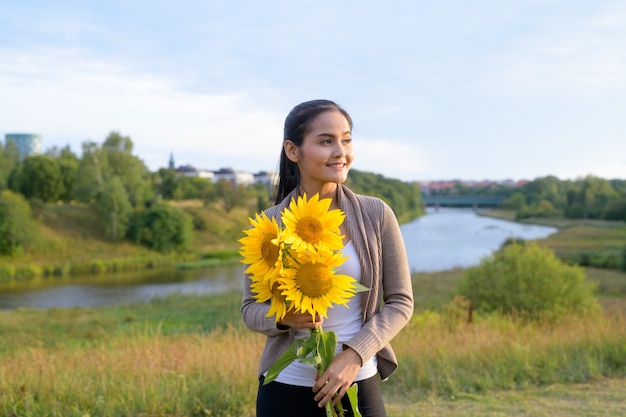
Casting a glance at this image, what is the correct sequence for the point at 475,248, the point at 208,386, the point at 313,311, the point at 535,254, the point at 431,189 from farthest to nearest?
the point at 431,189, the point at 475,248, the point at 535,254, the point at 208,386, the point at 313,311

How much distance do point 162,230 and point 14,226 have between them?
11.2 meters

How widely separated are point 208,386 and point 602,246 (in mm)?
44735

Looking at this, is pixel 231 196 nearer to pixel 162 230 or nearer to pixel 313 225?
pixel 162 230

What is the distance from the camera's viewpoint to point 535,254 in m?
15.1

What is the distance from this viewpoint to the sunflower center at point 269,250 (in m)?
1.69

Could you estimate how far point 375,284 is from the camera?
1.94 meters

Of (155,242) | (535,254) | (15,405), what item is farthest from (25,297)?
(15,405)

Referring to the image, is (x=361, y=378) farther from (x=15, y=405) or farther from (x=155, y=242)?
(x=155, y=242)

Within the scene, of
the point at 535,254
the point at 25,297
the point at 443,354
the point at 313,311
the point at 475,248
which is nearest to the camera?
the point at 313,311

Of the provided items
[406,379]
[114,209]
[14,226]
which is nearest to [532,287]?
[406,379]

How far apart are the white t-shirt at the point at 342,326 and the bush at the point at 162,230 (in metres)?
47.6

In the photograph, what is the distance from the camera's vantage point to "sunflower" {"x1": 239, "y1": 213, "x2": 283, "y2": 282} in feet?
5.55

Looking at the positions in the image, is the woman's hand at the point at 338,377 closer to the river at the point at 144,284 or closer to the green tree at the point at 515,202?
the river at the point at 144,284

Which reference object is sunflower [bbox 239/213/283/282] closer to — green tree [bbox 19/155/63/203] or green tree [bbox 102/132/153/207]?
green tree [bbox 102/132/153/207]
